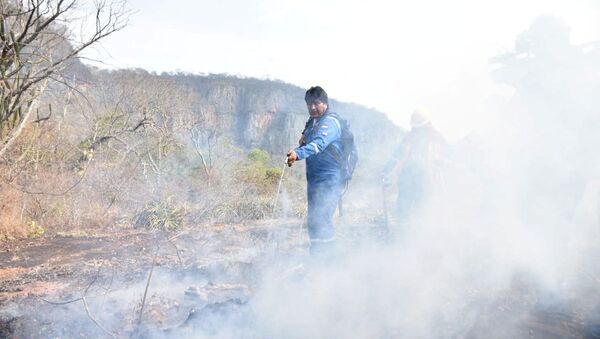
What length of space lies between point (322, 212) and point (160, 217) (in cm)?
560

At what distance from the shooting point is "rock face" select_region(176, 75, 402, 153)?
5275cm

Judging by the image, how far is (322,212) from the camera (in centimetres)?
427

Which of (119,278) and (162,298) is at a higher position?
(162,298)

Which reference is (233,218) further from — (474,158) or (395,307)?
(395,307)

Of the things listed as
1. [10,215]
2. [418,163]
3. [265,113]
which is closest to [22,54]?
[10,215]

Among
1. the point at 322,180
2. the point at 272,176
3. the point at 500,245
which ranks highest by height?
the point at 322,180

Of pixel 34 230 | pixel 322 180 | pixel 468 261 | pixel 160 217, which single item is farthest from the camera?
pixel 160 217

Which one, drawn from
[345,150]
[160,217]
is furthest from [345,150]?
[160,217]

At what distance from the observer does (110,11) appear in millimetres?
7410

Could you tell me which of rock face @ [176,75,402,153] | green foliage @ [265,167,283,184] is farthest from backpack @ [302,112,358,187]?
rock face @ [176,75,402,153]

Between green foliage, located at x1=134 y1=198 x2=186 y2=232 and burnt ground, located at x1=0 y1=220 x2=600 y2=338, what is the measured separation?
6.26 feet

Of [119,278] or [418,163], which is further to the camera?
[418,163]

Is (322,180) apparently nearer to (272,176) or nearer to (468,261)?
(468,261)

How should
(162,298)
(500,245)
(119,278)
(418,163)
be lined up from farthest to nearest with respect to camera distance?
(418,163) → (500,245) → (119,278) → (162,298)
